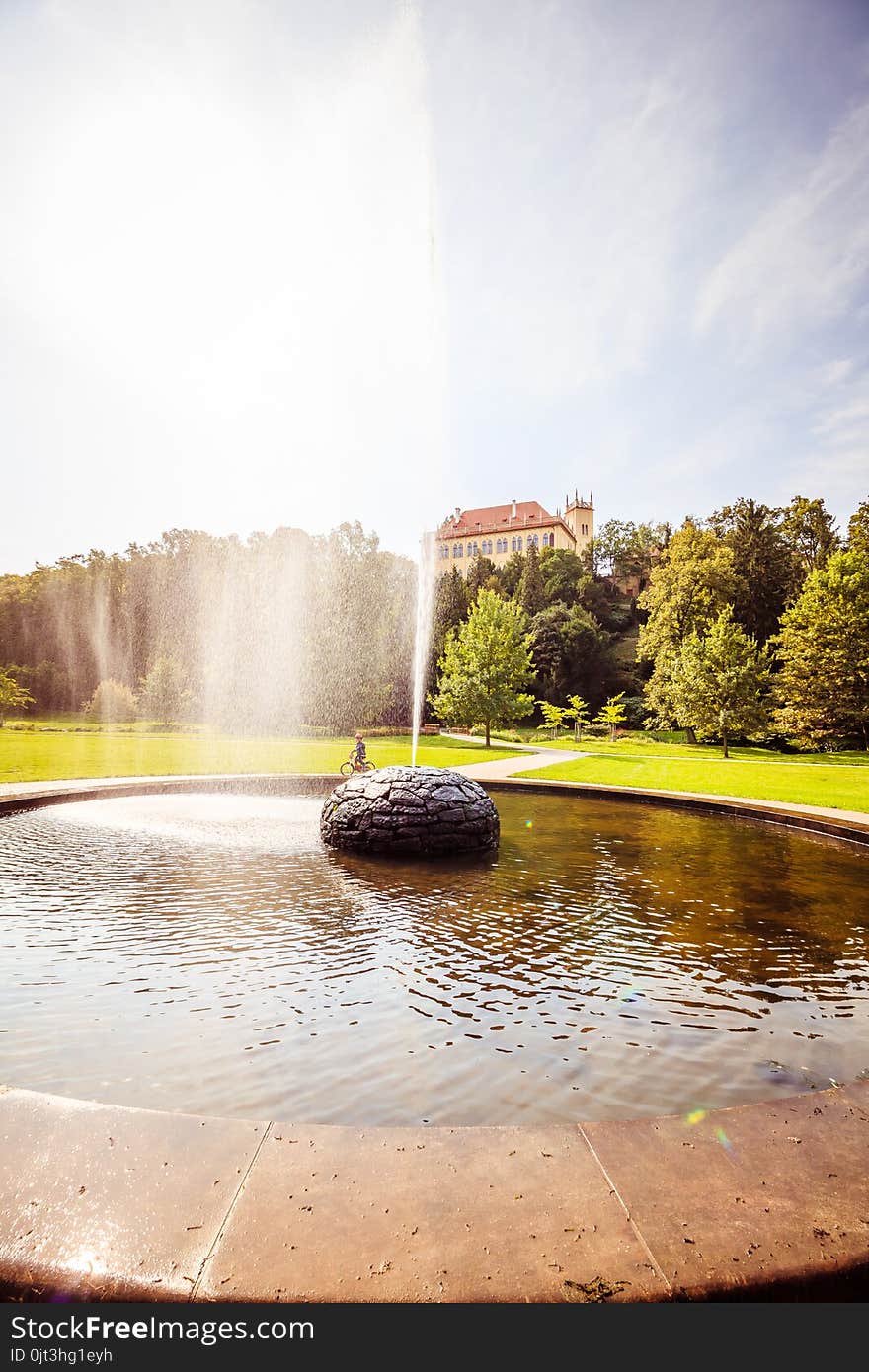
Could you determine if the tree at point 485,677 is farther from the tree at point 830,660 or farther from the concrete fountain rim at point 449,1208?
the concrete fountain rim at point 449,1208

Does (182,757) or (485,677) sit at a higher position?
(485,677)

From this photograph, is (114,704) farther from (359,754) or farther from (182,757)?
(359,754)

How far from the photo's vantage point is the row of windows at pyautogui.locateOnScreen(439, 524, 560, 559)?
308 ft

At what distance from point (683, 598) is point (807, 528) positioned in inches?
688

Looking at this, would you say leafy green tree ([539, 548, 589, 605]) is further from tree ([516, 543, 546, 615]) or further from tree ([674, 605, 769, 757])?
tree ([674, 605, 769, 757])

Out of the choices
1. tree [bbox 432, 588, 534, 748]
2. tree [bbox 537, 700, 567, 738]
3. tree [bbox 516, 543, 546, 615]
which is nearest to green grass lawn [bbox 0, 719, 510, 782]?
tree [bbox 432, 588, 534, 748]

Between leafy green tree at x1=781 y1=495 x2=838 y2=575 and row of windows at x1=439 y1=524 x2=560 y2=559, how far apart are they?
34771 millimetres

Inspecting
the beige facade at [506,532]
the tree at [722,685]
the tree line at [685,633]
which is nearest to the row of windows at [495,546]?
the beige facade at [506,532]

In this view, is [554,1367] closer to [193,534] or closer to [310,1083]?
[310,1083]

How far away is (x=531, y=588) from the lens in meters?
70.5

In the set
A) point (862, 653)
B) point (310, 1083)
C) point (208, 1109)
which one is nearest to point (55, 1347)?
point (208, 1109)

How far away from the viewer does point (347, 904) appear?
650 centimetres

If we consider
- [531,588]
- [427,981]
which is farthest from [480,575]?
[427,981]

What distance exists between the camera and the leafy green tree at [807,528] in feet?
196
